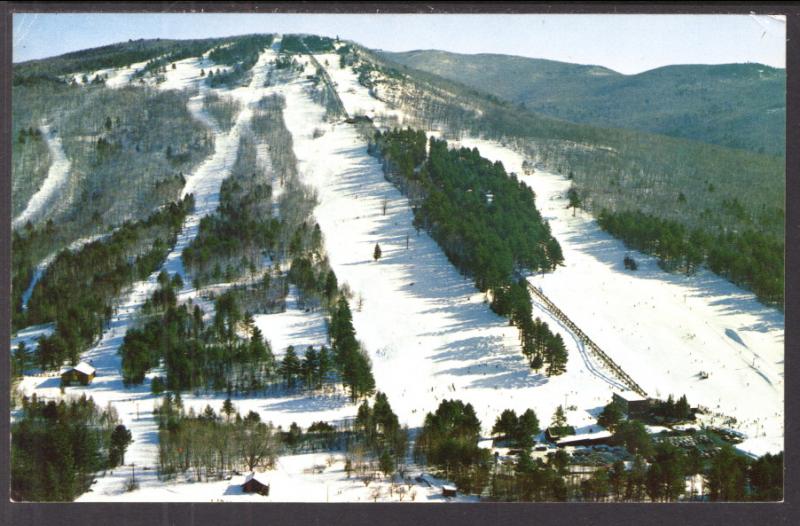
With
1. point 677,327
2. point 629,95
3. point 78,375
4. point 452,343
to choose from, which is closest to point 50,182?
point 78,375

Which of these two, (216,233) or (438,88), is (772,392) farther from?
(438,88)

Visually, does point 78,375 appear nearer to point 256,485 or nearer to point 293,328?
point 293,328

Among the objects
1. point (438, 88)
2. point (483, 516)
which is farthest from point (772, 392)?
point (438, 88)

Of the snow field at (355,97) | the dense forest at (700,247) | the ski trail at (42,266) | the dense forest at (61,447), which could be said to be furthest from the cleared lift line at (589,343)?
the snow field at (355,97)

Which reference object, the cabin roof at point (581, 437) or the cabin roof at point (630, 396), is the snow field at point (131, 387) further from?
the cabin roof at point (630, 396)

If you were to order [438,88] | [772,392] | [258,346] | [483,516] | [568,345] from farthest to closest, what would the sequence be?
[438,88] → [568,345] → [258,346] → [772,392] → [483,516]

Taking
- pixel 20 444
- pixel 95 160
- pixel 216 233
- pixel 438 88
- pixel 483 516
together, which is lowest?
pixel 483 516
